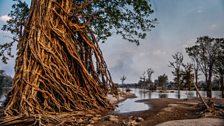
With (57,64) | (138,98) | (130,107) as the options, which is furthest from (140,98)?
(57,64)

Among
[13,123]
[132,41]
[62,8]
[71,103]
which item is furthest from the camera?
[132,41]

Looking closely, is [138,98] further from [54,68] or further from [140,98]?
[54,68]

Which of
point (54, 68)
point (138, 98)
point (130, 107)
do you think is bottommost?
point (130, 107)

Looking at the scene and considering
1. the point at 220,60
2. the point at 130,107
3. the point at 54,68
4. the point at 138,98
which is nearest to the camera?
the point at 54,68

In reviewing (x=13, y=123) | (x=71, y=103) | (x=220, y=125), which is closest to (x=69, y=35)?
(x=71, y=103)

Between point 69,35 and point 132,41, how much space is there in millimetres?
4286

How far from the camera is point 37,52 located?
9102mm

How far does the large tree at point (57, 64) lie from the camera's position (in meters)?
8.66

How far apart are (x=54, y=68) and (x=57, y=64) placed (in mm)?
256

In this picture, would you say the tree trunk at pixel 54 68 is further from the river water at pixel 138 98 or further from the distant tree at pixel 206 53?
the distant tree at pixel 206 53

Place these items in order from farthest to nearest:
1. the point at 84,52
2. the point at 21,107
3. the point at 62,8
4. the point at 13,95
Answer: the point at 84,52
the point at 62,8
the point at 13,95
the point at 21,107

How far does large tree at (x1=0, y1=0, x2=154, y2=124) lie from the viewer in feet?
28.4

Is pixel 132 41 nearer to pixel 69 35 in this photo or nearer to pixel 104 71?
pixel 104 71

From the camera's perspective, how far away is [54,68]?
930 centimetres
